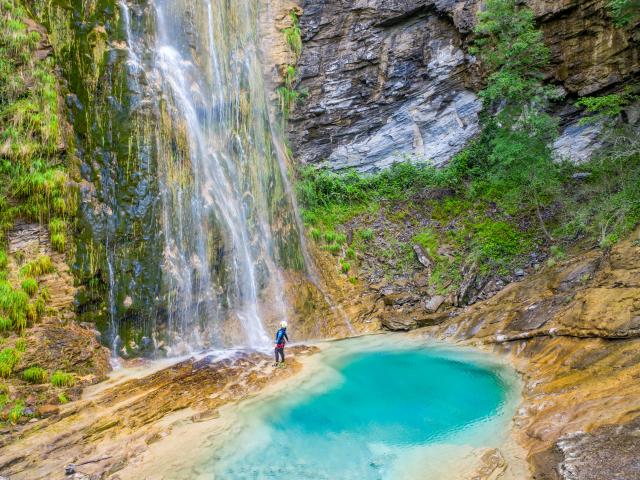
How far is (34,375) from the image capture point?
855 centimetres

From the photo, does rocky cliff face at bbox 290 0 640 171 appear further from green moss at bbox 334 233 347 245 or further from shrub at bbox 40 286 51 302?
shrub at bbox 40 286 51 302

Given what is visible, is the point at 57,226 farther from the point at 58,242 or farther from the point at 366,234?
the point at 366,234

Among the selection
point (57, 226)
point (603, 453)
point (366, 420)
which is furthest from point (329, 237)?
point (603, 453)

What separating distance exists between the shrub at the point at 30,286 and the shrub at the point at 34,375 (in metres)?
1.86

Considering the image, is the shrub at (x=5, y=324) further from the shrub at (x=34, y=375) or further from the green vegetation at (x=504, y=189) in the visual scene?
the green vegetation at (x=504, y=189)

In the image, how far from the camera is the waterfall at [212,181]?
12.6 metres

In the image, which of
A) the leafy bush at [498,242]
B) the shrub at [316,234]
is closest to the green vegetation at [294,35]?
the shrub at [316,234]

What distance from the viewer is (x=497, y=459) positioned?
5.96 metres

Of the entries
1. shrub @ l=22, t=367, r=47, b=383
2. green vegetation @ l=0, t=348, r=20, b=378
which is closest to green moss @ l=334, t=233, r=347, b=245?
shrub @ l=22, t=367, r=47, b=383

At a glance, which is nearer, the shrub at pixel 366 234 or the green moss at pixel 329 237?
the green moss at pixel 329 237

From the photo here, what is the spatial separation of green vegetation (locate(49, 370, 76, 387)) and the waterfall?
2.05 m

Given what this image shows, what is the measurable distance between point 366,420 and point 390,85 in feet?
49.7

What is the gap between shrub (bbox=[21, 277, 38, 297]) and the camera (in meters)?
9.64

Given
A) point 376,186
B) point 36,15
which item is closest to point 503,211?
point 376,186
